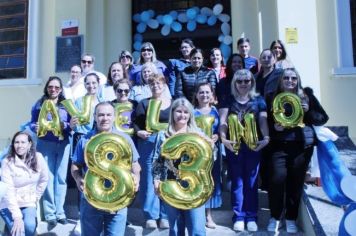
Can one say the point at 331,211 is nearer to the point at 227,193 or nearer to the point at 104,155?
the point at 227,193

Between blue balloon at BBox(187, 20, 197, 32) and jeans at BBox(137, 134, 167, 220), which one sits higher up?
blue balloon at BBox(187, 20, 197, 32)

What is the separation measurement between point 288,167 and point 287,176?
0.09m

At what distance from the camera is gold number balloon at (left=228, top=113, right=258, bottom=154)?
4113 millimetres

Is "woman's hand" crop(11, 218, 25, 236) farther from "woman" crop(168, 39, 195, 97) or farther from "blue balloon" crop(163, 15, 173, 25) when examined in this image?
"blue balloon" crop(163, 15, 173, 25)

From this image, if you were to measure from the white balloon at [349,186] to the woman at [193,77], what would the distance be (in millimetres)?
1910

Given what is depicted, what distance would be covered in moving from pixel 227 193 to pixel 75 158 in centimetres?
199

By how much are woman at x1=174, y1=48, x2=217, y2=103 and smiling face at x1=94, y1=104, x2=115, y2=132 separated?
1532 millimetres

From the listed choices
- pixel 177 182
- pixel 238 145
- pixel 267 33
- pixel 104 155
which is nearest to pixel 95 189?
pixel 104 155

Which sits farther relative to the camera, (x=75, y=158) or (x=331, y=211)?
(x=331, y=211)

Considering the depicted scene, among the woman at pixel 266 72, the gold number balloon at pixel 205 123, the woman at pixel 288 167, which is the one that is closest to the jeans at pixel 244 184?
the woman at pixel 288 167

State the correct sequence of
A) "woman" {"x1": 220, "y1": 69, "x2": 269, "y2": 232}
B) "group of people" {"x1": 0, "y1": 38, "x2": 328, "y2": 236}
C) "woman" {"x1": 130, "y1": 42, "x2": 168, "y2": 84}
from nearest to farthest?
"group of people" {"x1": 0, "y1": 38, "x2": 328, "y2": 236} → "woman" {"x1": 220, "y1": 69, "x2": 269, "y2": 232} → "woman" {"x1": 130, "y1": 42, "x2": 168, "y2": 84}

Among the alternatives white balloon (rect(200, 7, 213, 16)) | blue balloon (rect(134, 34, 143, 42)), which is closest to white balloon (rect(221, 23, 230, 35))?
white balloon (rect(200, 7, 213, 16))

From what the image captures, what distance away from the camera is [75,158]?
142 inches

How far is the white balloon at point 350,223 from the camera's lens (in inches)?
131
